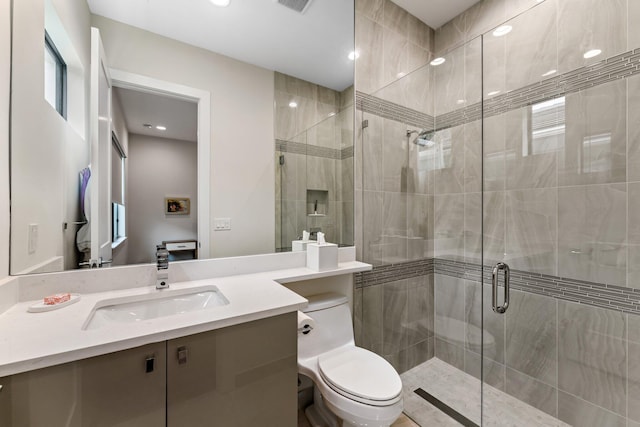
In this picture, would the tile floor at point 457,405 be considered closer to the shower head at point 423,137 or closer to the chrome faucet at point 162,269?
the chrome faucet at point 162,269

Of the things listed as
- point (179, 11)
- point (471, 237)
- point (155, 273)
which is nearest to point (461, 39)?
point (471, 237)

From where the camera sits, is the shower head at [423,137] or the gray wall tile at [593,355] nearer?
the gray wall tile at [593,355]

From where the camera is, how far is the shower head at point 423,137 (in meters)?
2.05

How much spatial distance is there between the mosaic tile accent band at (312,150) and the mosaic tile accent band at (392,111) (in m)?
0.34

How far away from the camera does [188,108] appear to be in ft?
4.47

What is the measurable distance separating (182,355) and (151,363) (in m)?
0.08

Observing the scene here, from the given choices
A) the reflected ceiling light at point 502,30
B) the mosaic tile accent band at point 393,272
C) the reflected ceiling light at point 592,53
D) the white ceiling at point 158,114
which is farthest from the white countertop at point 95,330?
the reflected ceiling light at point 502,30

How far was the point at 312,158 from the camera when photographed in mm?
1818

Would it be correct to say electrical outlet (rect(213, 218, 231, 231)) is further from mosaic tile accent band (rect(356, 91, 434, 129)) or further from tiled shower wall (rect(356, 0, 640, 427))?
mosaic tile accent band (rect(356, 91, 434, 129))

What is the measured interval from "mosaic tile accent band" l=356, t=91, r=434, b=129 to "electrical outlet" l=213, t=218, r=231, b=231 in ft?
3.91

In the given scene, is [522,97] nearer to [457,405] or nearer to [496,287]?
[496,287]

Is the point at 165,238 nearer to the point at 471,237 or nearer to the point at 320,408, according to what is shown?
the point at 320,408

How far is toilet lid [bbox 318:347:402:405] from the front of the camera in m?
1.16

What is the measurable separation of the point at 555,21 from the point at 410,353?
2.37 meters
